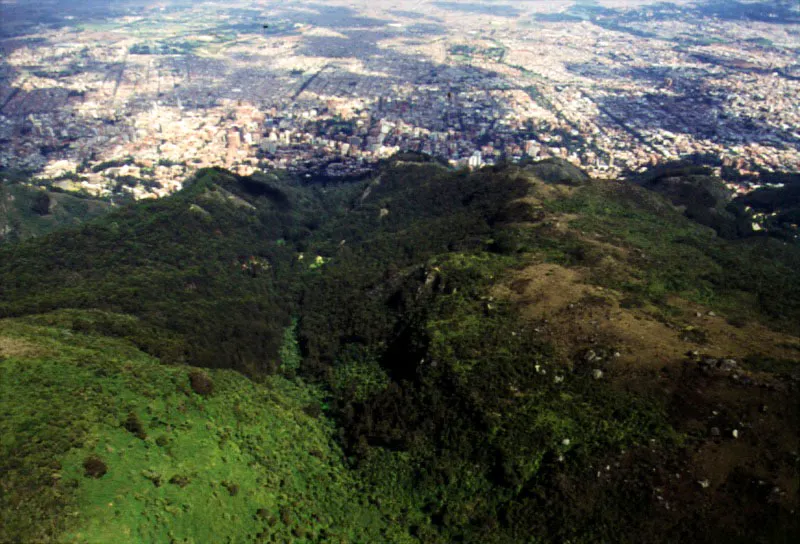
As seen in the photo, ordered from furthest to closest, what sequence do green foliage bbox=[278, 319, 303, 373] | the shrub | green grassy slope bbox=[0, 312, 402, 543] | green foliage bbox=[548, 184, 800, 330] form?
1. green foliage bbox=[278, 319, 303, 373]
2. green foliage bbox=[548, 184, 800, 330]
3. the shrub
4. green grassy slope bbox=[0, 312, 402, 543]

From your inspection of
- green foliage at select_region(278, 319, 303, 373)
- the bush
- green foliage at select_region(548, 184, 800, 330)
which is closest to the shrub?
the bush

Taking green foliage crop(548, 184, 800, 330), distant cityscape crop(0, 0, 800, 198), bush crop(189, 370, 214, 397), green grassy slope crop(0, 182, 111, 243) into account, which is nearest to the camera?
bush crop(189, 370, 214, 397)

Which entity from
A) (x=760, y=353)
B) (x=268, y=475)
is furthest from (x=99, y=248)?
(x=760, y=353)

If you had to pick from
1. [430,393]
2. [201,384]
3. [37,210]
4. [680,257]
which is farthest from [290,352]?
[37,210]

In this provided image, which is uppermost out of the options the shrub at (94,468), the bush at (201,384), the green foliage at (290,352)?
the shrub at (94,468)

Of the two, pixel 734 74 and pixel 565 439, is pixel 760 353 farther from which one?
pixel 734 74

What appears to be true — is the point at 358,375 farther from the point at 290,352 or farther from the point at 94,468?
the point at 94,468

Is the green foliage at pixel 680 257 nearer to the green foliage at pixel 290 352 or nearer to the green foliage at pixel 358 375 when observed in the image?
the green foliage at pixel 358 375

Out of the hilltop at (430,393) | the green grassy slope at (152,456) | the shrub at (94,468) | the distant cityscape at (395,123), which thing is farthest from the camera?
the distant cityscape at (395,123)

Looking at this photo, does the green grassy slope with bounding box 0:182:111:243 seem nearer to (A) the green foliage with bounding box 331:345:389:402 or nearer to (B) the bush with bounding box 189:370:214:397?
(B) the bush with bounding box 189:370:214:397

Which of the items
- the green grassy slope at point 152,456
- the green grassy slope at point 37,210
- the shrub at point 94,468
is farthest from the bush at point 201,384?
the green grassy slope at point 37,210
